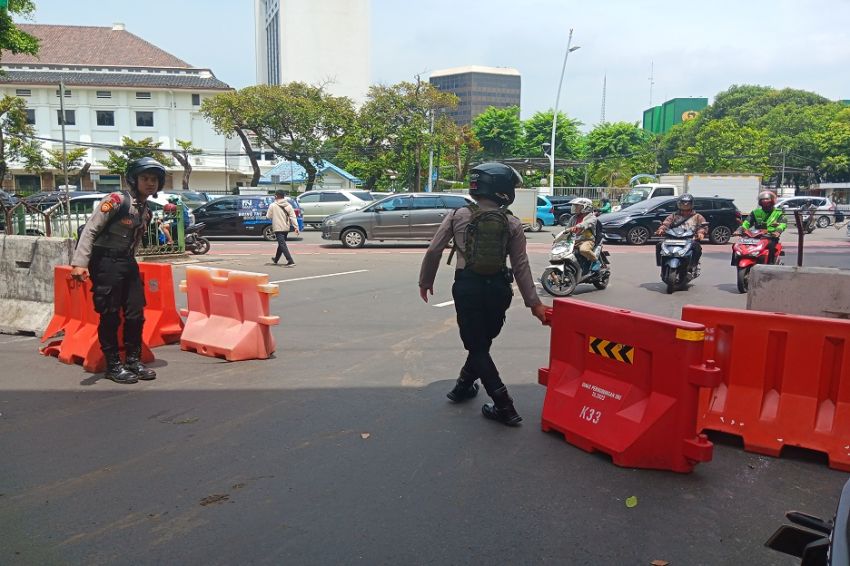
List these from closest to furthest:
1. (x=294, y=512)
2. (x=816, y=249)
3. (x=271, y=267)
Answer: (x=294, y=512), (x=271, y=267), (x=816, y=249)

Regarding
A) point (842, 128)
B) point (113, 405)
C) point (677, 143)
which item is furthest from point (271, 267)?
point (677, 143)

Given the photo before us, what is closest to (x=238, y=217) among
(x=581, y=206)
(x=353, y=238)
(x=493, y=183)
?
(x=353, y=238)

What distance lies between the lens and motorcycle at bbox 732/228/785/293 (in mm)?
10719

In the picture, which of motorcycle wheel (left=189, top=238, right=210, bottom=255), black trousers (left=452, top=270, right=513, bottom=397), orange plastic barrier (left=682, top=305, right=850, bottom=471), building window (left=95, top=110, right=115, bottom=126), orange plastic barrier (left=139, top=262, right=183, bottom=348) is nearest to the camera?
orange plastic barrier (left=682, top=305, right=850, bottom=471)

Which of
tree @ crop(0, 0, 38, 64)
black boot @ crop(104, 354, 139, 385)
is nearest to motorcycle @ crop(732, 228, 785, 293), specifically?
black boot @ crop(104, 354, 139, 385)

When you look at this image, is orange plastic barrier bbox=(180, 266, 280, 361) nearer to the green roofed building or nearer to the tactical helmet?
the tactical helmet

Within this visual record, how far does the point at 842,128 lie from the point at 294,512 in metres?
70.0

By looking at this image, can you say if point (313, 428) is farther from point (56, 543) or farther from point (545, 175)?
point (545, 175)

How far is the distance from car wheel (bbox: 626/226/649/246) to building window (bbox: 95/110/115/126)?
51.7m

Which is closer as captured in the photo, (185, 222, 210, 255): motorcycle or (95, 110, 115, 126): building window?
(185, 222, 210, 255): motorcycle

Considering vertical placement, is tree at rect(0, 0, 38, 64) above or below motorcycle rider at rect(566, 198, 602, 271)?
above

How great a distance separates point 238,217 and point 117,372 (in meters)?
17.3

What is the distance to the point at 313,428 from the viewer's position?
4.64m

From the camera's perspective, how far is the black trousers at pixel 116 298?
5.50 m
